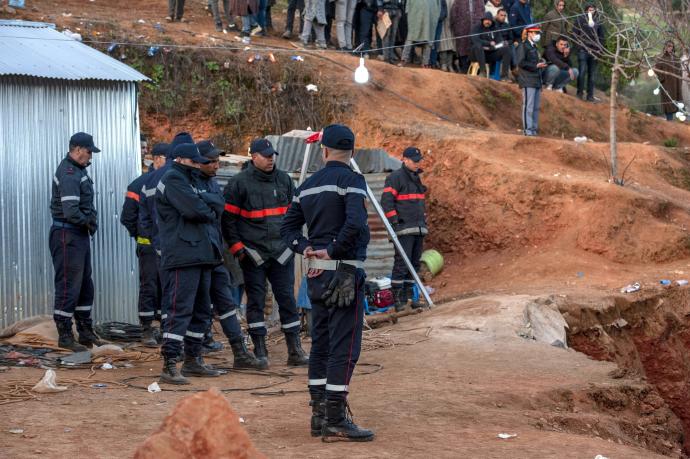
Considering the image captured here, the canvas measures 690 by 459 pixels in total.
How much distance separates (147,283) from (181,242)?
2.97 meters

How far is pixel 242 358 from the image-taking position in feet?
33.8

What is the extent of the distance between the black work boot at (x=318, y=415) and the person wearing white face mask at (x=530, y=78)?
1349 cm

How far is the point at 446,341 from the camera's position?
11.8m

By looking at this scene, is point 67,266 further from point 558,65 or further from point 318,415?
point 558,65

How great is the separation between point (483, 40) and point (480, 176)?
546cm

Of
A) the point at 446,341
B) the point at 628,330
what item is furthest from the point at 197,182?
the point at 628,330


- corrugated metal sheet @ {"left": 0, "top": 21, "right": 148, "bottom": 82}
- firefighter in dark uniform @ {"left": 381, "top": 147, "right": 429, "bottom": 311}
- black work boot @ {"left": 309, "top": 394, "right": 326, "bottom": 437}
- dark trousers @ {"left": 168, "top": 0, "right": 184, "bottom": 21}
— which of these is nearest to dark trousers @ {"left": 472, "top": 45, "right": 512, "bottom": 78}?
dark trousers @ {"left": 168, "top": 0, "right": 184, "bottom": 21}

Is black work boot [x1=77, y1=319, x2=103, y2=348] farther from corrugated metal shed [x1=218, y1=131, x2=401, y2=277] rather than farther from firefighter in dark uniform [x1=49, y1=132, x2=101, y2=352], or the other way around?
corrugated metal shed [x1=218, y1=131, x2=401, y2=277]

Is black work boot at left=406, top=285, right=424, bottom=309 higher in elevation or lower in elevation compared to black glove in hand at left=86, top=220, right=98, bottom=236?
lower

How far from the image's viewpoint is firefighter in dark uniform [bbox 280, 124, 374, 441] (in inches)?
283

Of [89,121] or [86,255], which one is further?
[89,121]

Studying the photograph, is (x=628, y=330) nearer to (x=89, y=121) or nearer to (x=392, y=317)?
(x=392, y=317)

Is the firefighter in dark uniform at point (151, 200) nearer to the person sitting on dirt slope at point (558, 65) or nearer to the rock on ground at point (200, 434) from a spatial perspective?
the rock on ground at point (200, 434)

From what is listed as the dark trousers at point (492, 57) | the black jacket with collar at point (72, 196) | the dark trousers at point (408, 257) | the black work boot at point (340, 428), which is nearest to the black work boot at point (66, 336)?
the black jacket with collar at point (72, 196)
